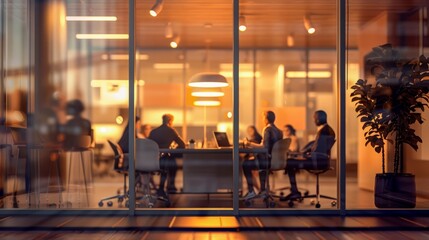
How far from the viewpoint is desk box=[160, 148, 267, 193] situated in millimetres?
8766

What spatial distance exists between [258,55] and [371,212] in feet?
9.46

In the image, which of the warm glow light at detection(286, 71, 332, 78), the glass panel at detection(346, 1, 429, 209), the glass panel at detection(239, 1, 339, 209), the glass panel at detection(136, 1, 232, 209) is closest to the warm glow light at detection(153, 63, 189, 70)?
the glass panel at detection(136, 1, 232, 209)

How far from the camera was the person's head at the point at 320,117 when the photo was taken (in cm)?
935

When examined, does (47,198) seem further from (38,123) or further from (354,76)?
(354,76)

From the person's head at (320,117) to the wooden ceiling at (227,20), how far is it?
3.24 feet

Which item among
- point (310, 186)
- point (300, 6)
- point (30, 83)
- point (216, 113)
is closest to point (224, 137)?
point (216, 113)

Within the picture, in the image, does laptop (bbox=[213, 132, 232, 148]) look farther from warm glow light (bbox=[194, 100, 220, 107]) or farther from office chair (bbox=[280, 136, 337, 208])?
office chair (bbox=[280, 136, 337, 208])

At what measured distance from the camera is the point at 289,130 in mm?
9469

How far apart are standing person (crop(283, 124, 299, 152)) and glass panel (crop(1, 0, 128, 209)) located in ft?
8.05

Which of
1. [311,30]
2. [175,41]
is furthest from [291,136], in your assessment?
[175,41]

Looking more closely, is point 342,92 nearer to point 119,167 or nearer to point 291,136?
point 291,136

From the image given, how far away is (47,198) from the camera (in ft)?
27.6

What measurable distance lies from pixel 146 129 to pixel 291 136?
86.0 inches

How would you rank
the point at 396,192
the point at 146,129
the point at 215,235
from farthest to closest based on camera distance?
the point at 146,129, the point at 396,192, the point at 215,235
